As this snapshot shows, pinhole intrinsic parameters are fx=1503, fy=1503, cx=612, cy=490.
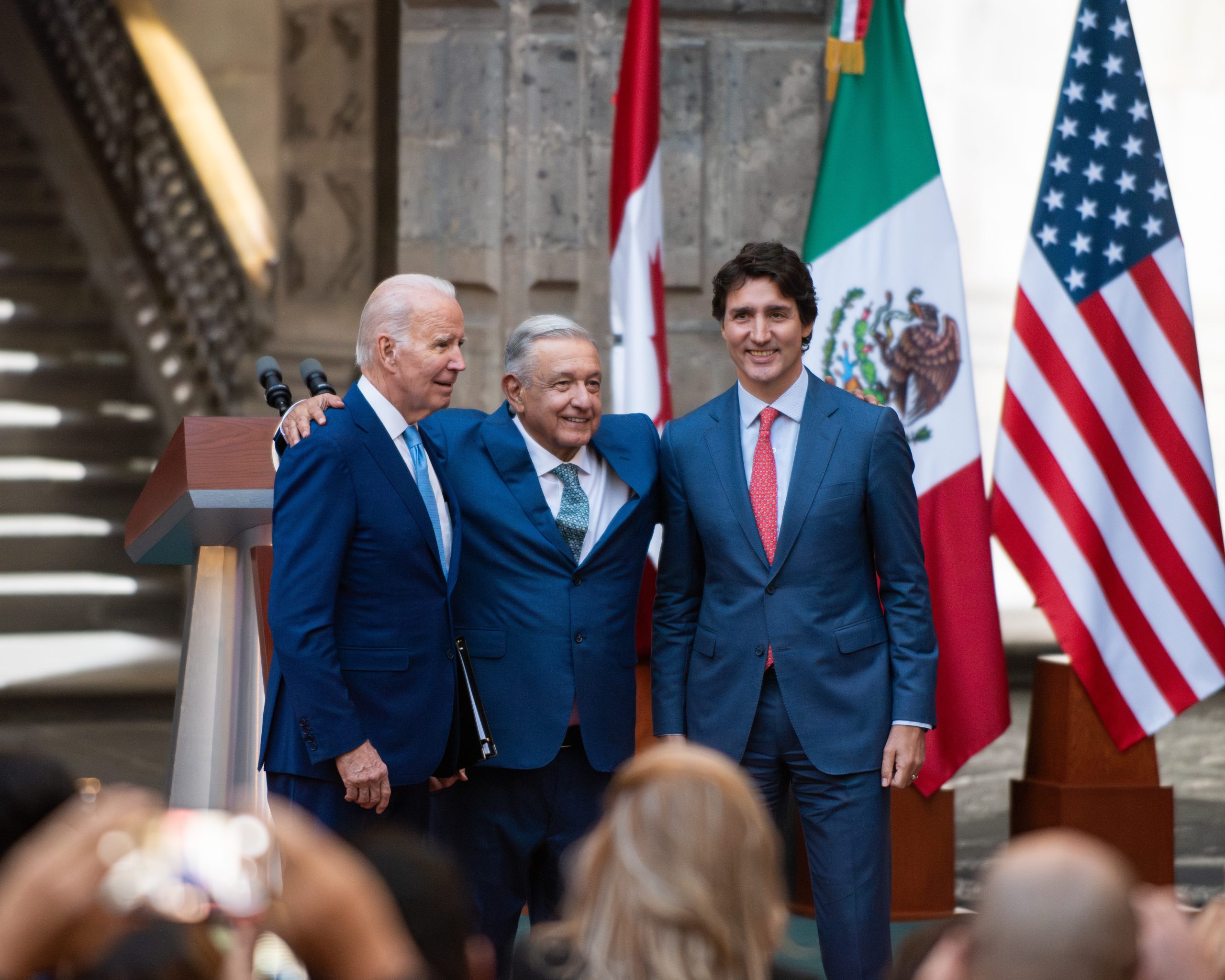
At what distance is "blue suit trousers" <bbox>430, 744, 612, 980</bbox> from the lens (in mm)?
2748

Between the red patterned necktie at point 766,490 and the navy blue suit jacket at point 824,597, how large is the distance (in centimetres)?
2

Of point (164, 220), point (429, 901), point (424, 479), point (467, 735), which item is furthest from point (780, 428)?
point (164, 220)

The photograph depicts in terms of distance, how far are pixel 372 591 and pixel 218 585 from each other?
0.41m

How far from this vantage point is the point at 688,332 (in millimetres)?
5078

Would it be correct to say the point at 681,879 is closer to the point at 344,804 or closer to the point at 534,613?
the point at 344,804

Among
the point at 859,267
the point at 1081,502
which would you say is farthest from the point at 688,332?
the point at 1081,502

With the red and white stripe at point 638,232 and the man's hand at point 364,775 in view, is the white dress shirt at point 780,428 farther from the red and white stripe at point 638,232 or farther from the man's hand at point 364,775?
the red and white stripe at point 638,232

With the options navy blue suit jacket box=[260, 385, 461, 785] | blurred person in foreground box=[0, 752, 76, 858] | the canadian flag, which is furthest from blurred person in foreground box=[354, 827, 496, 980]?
the canadian flag

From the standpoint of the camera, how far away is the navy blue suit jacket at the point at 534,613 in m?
2.73

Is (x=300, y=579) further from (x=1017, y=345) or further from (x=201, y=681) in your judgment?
(x=1017, y=345)

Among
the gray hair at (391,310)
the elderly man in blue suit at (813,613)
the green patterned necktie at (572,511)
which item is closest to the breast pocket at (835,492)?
the elderly man in blue suit at (813,613)

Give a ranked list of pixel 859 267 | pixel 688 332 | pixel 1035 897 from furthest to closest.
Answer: pixel 688 332 → pixel 859 267 → pixel 1035 897

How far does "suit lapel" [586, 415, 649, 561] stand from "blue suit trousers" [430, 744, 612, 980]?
0.40 metres

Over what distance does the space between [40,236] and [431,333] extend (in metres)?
7.11
